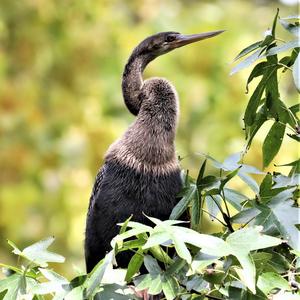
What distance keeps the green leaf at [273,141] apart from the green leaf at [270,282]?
1.79 feet

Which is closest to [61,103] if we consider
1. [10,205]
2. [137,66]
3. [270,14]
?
[10,205]

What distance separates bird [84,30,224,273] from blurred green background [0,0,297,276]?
2.86 metres

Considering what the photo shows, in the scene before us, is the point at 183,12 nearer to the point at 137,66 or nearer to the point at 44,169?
the point at 44,169

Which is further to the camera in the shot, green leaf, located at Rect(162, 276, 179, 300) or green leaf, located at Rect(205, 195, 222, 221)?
green leaf, located at Rect(205, 195, 222, 221)

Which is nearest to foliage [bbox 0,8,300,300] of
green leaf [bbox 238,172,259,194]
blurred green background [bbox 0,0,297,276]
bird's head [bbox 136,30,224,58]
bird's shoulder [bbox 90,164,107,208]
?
green leaf [bbox 238,172,259,194]

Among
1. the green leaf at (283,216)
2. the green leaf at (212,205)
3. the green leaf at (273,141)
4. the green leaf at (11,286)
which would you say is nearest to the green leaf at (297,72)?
the green leaf at (283,216)

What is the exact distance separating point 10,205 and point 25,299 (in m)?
4.50

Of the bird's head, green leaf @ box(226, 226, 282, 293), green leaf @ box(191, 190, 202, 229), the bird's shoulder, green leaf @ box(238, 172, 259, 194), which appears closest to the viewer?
green leaf @ box(226, 226, 282, 293)

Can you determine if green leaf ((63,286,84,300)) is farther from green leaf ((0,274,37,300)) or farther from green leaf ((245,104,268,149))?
green leaf ((245,104,268,149))

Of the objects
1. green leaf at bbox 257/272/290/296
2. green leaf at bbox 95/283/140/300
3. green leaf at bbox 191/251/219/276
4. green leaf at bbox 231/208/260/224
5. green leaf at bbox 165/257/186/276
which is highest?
green leaf at bbox 231/208/260/224

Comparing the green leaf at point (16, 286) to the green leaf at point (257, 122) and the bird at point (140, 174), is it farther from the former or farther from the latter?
the bird at point (140, 174)

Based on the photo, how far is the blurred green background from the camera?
6215mm

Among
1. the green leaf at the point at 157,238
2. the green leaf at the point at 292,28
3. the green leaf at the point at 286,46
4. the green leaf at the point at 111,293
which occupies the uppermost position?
the green leaf at the point at 292,28

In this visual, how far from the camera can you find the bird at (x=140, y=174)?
106 inches
